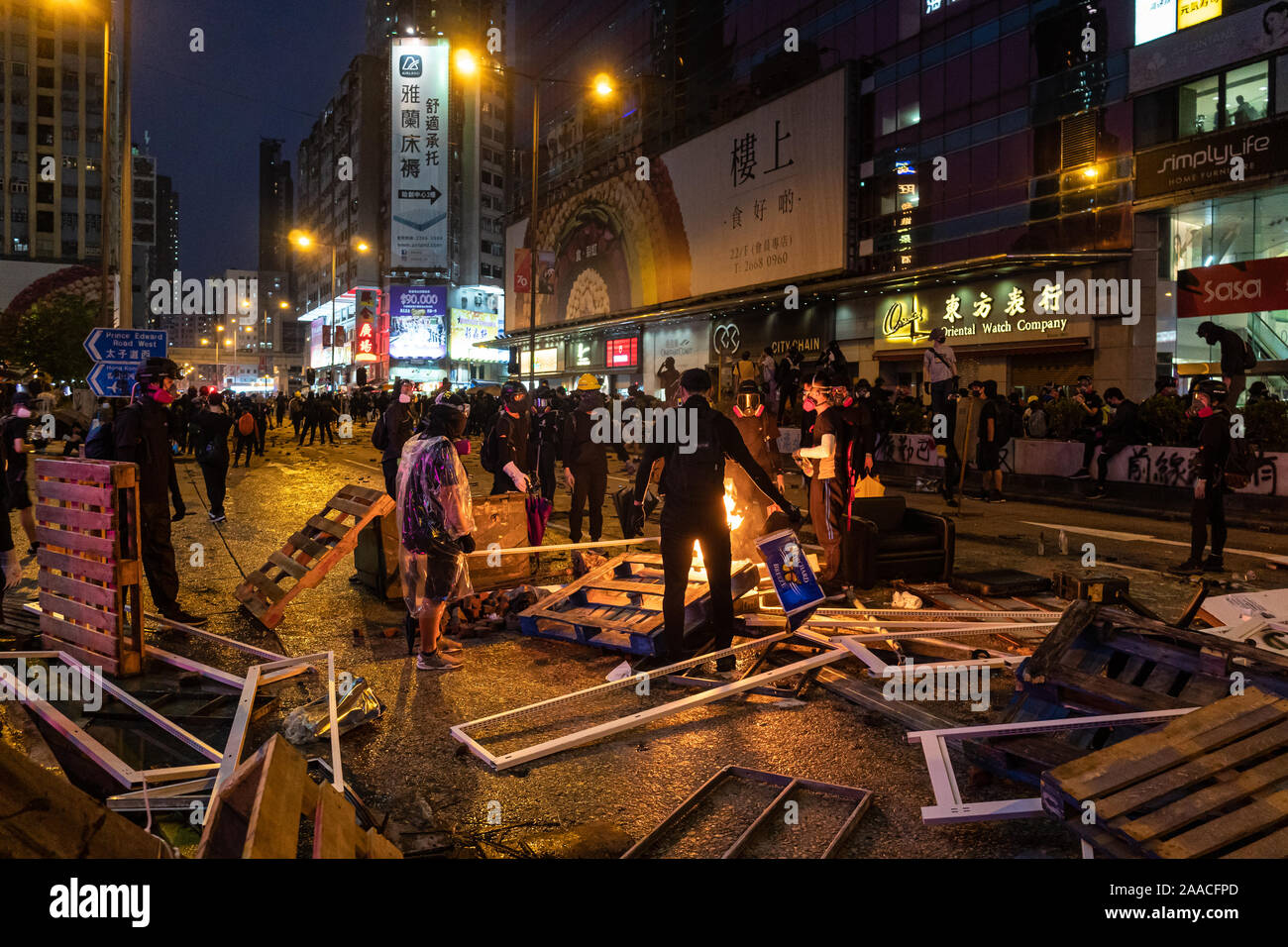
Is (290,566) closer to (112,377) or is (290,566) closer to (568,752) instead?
(568,752)

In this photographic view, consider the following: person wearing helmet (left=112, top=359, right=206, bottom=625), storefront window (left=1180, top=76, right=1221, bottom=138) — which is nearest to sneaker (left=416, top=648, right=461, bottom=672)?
person wearing helmet (left=112, top=359, right=206, bottom=625)

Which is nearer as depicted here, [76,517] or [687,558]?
[687,558]

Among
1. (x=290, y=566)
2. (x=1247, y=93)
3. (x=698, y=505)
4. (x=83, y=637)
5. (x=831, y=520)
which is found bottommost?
(x=83, y=637)

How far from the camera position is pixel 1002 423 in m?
16.3

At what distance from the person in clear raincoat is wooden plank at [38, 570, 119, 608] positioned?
1.88 m

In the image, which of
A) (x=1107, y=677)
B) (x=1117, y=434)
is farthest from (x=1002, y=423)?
(x=1107, y=677)

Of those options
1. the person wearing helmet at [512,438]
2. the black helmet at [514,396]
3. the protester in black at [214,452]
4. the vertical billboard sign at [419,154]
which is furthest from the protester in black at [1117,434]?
the vertical billboard sign at [419,154]

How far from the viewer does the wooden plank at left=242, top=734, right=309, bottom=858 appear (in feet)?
8.77

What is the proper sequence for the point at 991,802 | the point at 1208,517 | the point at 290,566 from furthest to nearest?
the point at 1208,517 < the point at 290,566 < the point at 991,802

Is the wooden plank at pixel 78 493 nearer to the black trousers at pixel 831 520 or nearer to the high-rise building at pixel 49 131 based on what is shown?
the black trousers at pixel 831 520

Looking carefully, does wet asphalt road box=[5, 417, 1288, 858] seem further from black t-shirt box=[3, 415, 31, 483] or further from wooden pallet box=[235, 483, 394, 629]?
black t-shirt box=[3, 415, 31, 483]

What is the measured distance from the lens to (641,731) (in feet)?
16.9

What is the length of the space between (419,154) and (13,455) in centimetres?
7797
